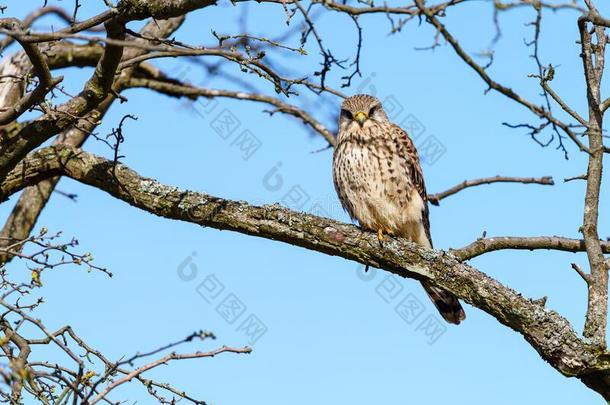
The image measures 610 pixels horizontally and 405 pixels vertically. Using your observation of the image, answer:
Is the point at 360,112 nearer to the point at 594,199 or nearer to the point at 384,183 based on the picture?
the point at 384,183

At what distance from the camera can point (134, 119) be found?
12.4 feet

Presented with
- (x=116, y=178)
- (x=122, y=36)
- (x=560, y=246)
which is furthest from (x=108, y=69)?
(x=560, y=246)

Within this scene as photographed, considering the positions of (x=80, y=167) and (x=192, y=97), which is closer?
(x=80, y=167)

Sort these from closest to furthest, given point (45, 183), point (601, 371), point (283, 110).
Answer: point (601, 371), point (45, 183), point (283, 110)

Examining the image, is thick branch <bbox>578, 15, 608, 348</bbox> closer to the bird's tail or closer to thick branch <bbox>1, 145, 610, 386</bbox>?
thick branch <bbox>1, 145, 610, 386</bbox>

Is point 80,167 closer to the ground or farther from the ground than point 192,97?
closer to the ground

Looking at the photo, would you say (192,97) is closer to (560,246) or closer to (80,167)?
(80,167)

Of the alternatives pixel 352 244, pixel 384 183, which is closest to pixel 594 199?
pixel 352 244

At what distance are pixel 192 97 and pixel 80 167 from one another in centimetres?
229

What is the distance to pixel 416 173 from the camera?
5.00m

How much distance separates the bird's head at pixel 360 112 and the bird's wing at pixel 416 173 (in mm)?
203

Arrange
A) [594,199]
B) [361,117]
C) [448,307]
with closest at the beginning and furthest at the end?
[594,199], [448,307], [361,117]

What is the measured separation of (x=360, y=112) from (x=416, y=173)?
1.74ft

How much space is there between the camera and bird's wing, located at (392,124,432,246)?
4.98 m
